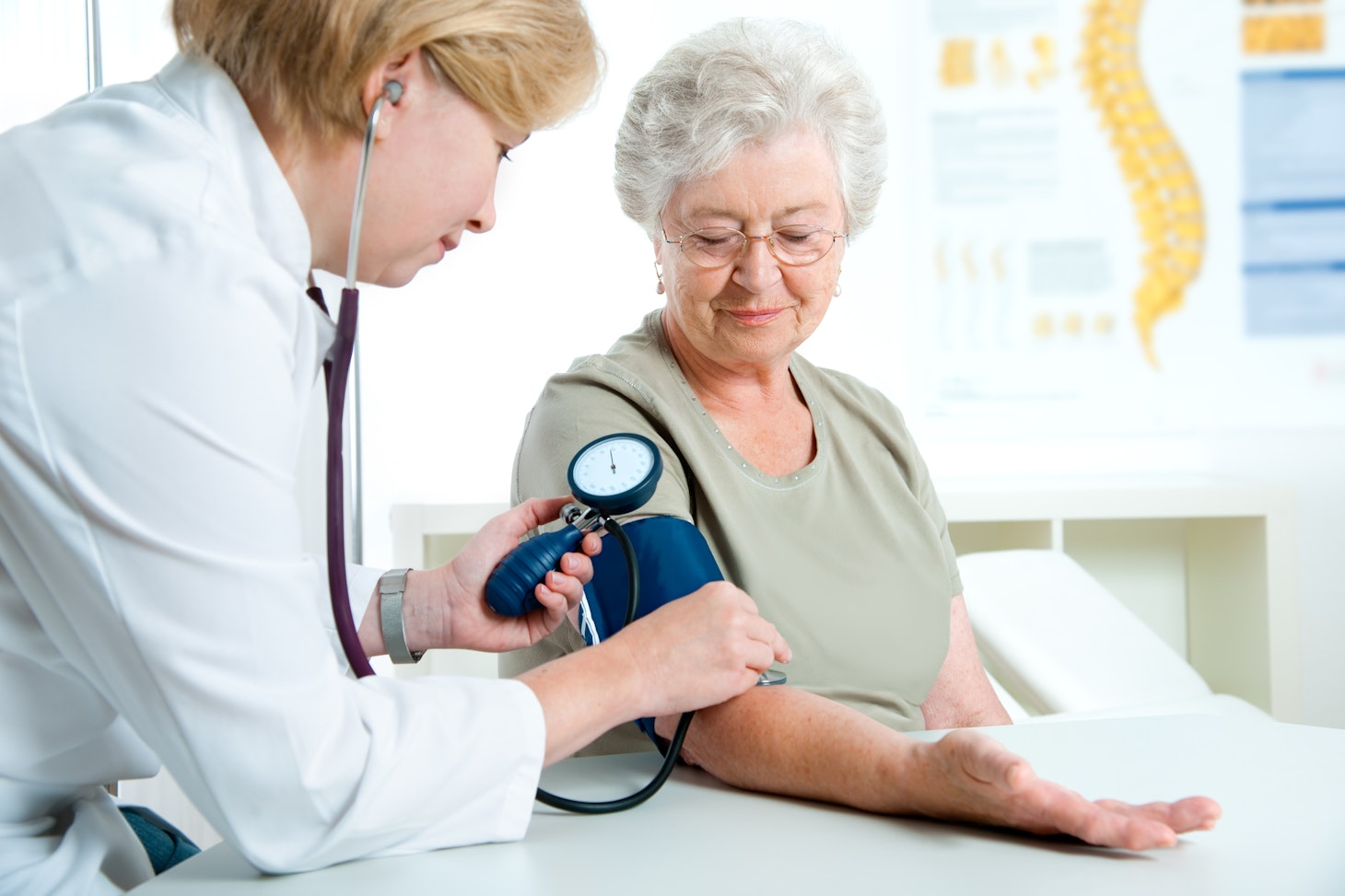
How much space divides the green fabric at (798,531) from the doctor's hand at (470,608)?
130 millimetres

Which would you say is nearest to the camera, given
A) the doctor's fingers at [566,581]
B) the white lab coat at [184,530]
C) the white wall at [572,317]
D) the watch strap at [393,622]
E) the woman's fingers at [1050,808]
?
the white lab coat at [184,530]

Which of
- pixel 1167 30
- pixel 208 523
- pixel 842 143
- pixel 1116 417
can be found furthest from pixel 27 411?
pixel 1167 30

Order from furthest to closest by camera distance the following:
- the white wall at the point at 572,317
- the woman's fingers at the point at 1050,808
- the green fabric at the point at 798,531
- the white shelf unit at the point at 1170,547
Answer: the white wall at the point at 572,317, the white shelf unit at the point at 1170,547, the green fabric at the point at 798,531, the woman's fingers at the point at 1050,808

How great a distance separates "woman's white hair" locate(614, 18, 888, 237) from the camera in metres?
1.43

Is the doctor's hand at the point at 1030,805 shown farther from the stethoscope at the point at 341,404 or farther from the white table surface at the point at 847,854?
the stethoscope at the point at 341,404

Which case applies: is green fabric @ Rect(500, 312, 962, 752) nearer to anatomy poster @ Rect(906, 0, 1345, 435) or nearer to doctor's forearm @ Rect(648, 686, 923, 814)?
doctor's forearm @ Rect(648, 686, 923, 814)

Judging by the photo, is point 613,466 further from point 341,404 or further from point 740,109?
point 740,109

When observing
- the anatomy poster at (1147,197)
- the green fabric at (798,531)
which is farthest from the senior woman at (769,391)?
the anatomy poster at (1147,197)

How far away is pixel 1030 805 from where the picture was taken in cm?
86

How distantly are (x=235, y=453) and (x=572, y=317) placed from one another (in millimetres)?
2448

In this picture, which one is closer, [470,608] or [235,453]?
[235,453]

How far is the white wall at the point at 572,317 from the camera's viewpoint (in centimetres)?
314

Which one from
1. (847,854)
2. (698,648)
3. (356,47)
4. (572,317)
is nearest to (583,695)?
(698,648)

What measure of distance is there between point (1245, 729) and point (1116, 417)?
2180 millimetres
